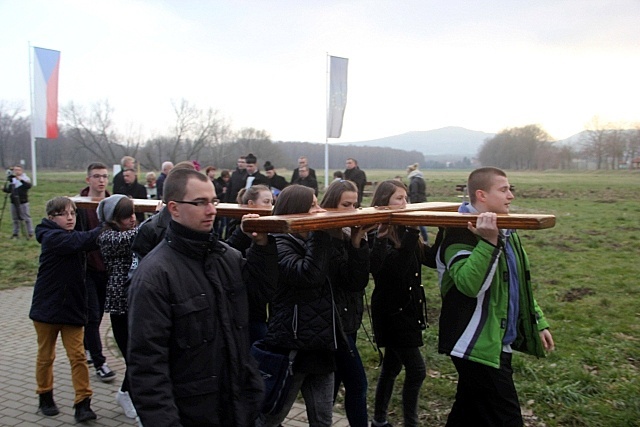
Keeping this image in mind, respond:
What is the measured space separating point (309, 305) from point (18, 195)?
1480cm

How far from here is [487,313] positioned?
3307 millimetres

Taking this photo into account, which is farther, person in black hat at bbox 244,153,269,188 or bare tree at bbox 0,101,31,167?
bare tree at bbox 0,101,31,167

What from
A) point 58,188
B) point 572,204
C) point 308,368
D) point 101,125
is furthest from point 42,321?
point 101,125

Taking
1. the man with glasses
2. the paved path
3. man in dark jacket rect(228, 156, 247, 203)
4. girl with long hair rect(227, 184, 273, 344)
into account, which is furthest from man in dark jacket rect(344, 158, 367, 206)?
girl with long hair rect(227, 184, 273, 344)

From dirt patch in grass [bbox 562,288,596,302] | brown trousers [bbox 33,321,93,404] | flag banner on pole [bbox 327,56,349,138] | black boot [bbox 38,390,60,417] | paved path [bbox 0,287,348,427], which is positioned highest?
flag banner on pole [bbox 327,56,349,138]

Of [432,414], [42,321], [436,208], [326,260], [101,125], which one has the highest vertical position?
[101,125]

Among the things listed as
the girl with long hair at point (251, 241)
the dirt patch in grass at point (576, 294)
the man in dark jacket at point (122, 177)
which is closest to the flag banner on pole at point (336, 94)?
the man in dark jacket at point (122, 177)

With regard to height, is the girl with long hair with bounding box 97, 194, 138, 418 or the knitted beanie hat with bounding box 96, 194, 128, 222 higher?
the knitted beanie hat with bounding box 96, 194, 128, 222

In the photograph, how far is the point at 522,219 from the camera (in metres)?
2.87

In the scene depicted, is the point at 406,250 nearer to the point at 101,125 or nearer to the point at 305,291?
the point at 305,291

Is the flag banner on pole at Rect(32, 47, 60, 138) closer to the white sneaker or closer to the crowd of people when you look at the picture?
the crowd of people

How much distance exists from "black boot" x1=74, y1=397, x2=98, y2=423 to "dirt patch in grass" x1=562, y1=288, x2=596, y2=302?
6598 millimetres

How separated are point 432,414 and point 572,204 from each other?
24.2 metres

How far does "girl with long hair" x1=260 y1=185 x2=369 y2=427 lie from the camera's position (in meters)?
3.49
